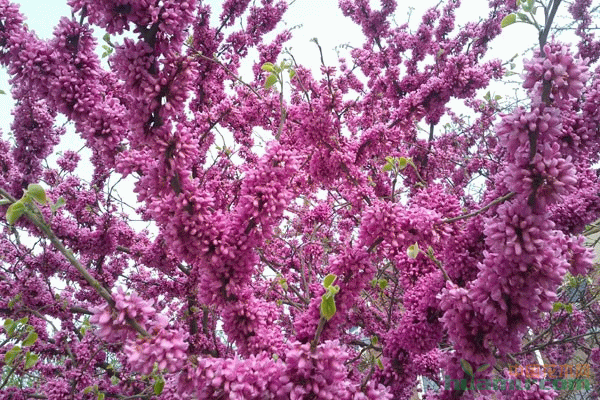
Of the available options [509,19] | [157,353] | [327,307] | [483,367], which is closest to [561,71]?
[509,19]

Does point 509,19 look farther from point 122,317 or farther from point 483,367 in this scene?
point 122,317

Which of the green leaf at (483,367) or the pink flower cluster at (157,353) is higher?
the pink flower cluster at (157,353)

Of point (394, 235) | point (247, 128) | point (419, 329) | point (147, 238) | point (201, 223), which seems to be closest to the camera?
point (201, 223)

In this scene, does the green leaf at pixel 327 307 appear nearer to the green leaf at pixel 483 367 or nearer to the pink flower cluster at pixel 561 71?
the green leaf at pixel 483 367

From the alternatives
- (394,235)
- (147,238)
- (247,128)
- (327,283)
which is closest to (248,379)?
(327,283)

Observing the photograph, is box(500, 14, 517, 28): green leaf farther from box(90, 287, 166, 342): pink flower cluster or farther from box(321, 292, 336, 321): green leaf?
box(90, 287, 166, 342): pink flower cluster

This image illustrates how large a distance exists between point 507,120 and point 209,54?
487cm

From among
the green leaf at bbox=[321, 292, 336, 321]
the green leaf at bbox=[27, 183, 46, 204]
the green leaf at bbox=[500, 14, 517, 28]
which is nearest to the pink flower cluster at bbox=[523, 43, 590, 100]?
the green leaf at bbox=[500, 14, 517, 28]

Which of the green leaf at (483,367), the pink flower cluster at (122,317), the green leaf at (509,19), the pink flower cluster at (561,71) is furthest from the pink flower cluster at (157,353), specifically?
the green leaf at (509,19)

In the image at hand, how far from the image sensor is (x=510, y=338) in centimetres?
→ 172

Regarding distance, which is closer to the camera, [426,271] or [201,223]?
[201,223]

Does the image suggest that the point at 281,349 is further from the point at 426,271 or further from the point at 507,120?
the point at 507,120

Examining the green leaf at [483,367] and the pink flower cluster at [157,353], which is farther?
the green leaf at [483,367]

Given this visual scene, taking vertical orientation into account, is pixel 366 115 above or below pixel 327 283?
above
